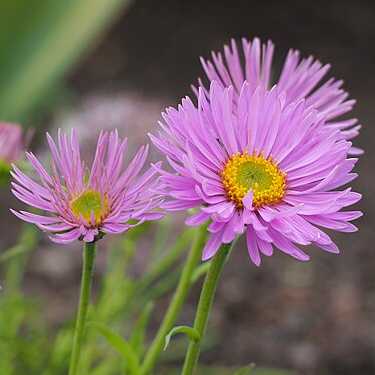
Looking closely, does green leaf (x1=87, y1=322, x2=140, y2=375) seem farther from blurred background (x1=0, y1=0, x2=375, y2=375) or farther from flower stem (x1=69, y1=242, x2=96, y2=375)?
blurred background (x1=0, y1=0, x2=375, y2=375)

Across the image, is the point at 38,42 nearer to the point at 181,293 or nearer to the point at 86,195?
the point at 181,293

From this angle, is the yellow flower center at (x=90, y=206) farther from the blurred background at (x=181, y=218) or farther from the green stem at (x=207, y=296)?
the blurred background at (x=181, y=218)

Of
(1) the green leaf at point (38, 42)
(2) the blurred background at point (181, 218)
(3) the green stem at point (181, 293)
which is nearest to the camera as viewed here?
(3) the green stem at point (181, 293)

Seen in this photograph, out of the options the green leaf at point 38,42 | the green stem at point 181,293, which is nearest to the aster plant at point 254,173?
the green stem at point 181,293

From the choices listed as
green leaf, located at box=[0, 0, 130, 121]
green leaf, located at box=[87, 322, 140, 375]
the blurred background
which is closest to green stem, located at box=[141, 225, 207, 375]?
green leaf, located at box=[87, 322, 140, 375]

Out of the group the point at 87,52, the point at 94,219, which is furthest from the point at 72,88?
the point at 94,219

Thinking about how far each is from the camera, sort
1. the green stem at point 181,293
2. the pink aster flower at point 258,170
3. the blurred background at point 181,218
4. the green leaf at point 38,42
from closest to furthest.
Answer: the pink aster flower at point 258,170
the green stem at point 181,293
the blurred background at point 181,218
the green leaf at point 38,42

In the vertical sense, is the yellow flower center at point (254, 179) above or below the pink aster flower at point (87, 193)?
above
